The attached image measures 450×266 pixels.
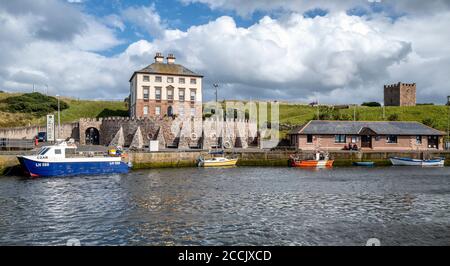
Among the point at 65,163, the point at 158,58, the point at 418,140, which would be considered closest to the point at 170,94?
the point at 158,58

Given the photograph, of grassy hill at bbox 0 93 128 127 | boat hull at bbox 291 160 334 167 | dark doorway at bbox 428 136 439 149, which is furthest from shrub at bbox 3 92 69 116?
dark doorway at bbox 428 136 439 149

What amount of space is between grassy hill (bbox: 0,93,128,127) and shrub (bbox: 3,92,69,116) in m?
1.06

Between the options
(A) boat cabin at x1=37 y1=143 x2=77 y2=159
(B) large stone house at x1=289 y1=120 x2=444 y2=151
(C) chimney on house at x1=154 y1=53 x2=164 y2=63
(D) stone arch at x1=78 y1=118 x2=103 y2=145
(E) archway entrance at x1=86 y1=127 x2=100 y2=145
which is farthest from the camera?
(C) chimney on house at x1=154 y1=53 x2=164 y2=63

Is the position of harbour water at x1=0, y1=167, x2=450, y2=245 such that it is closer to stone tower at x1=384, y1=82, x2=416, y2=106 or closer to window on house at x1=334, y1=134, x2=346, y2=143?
window on house at x1=334, y1=134, x2=346, y2=143

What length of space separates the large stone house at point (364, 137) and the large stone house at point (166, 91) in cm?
1965

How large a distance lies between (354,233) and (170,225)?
8.36 meters

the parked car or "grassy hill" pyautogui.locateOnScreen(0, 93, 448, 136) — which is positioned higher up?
"grassy hill" pyautogui.locateOnScreen(0, 93, 448, 136)

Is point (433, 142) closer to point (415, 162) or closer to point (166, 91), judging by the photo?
point (415, 162)

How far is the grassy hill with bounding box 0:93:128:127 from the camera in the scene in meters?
74.4

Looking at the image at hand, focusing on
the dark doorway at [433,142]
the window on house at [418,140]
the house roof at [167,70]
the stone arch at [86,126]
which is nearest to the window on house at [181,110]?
the house roof at [167,70]

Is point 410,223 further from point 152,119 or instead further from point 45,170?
point 152,119

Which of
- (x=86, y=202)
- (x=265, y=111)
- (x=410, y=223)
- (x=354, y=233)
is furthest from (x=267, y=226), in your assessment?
(x=265, y=111)

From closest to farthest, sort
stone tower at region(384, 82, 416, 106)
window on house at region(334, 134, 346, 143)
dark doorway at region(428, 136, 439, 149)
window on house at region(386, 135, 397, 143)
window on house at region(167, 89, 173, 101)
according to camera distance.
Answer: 1. window on house at region(334, 134, 346, 143)
2. window on house at region(386, 135, 397, 143)
3. dark doorway at region(428, 136, 439, 149)
4. window on house at region(167, 89, 173, 101)
5. stone tower at region(384, 82, 416, 106)

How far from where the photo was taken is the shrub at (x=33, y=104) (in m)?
79.6
